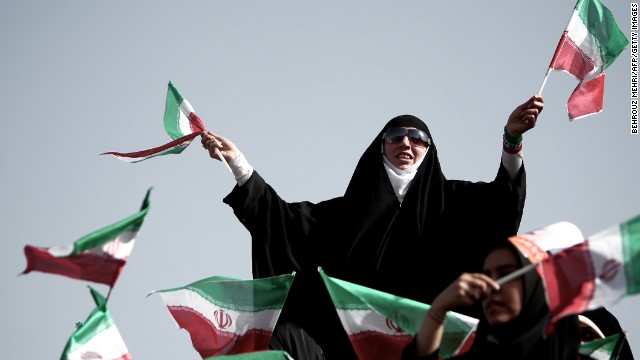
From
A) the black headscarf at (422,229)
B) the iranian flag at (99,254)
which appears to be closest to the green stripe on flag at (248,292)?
the black headscarf at (422,229)

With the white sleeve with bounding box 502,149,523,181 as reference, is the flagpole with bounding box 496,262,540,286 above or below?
below

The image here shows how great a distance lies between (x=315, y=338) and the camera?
26.1 ft

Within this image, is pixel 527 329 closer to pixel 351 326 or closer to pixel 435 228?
pixel 351 326

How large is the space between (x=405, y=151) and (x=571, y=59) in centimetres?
159

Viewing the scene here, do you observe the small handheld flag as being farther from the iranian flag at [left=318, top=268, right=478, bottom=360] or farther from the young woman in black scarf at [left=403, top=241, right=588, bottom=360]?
the young woman in black scarf at [left=403, top=241, right=588, bottom=360]

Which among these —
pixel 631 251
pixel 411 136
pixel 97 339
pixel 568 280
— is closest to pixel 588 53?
pixel 411 136

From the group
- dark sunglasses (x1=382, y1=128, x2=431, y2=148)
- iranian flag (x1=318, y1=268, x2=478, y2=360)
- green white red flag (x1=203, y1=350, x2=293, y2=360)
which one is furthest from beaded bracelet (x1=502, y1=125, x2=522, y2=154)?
green white red flag (x1=203, y1=350, x2=293, y2=360)

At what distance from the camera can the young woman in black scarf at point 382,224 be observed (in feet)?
25.6

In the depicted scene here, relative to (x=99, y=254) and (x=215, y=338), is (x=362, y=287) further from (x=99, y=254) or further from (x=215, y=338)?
(x=99, y=254)

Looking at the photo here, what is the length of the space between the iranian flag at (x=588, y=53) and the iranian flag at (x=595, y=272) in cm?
347

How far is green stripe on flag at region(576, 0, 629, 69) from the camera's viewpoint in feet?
27.9

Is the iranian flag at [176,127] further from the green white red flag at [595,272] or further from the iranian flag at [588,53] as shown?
the green white red flag at [595,272]

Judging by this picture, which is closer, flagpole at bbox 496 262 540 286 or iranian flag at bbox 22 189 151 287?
flagpole at bbox 496 262 540 286

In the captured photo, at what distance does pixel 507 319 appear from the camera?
5066mm
